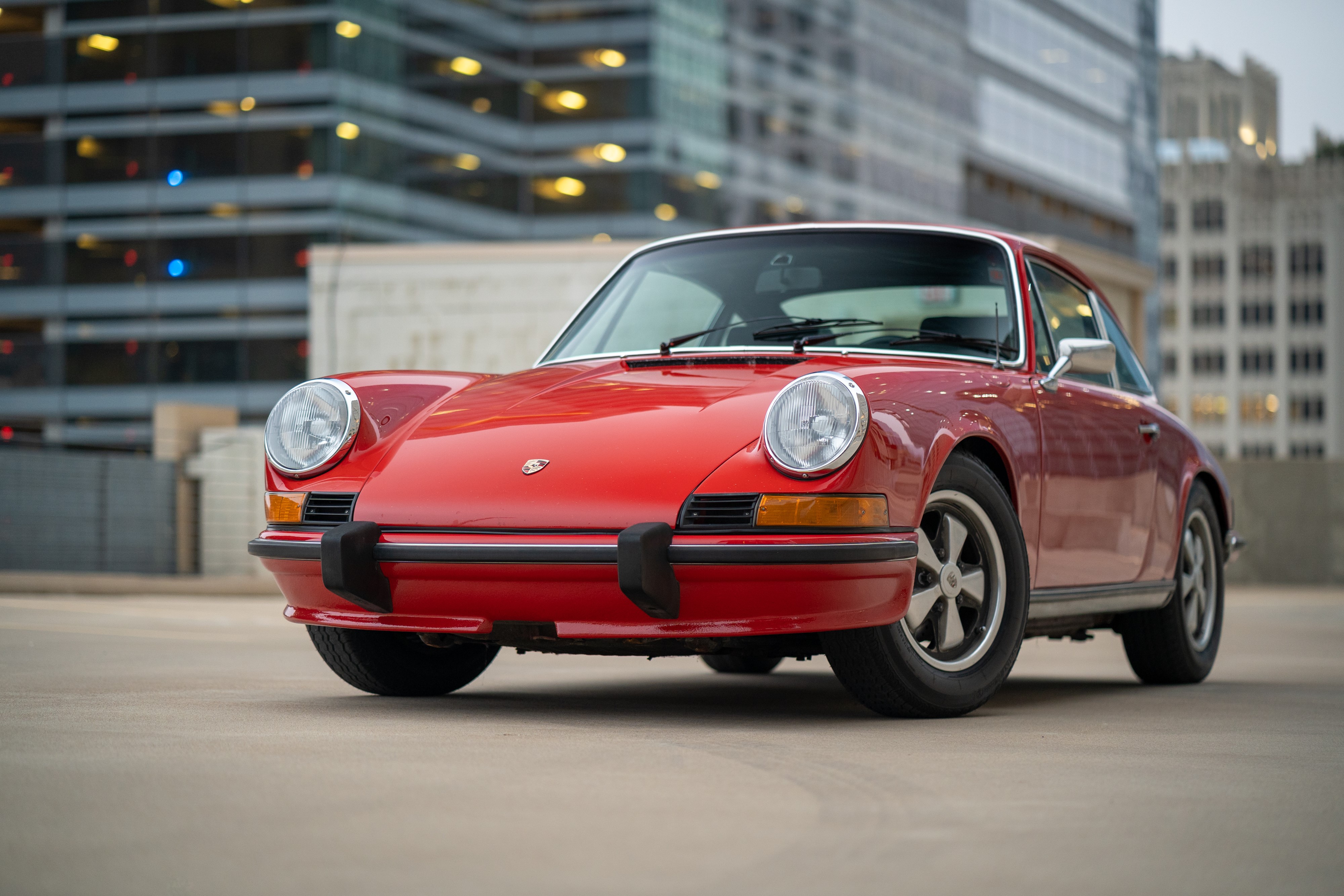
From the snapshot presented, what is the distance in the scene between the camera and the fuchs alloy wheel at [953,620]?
443 centimetres

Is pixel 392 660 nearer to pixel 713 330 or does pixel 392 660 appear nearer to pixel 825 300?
pixel 713 330

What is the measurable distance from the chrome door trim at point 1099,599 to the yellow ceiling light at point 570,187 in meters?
40.6

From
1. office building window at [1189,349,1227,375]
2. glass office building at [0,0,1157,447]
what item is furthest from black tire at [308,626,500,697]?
office building window at [1189,349,1227,375]

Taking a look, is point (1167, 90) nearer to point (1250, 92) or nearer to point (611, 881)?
point (1250, 92)

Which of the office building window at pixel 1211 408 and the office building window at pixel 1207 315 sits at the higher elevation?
the office building window at pixel 1207 315

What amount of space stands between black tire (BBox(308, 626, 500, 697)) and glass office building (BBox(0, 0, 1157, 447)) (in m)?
35.4

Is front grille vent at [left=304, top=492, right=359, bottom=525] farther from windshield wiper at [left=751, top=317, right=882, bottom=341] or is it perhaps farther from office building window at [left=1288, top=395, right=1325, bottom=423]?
office building window at [left=1288, top=395, right=1325, bottom=423]

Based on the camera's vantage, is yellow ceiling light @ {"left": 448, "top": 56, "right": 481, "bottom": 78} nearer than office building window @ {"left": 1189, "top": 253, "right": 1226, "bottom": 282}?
Yes

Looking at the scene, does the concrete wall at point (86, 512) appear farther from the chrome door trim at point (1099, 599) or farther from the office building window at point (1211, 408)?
the office building window at point (1211, 408)

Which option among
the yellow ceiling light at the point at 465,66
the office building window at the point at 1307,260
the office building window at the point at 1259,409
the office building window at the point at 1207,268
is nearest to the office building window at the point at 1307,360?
the office building window at the point at 1259,409

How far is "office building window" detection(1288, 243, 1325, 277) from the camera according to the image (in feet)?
387

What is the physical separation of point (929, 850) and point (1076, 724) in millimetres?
2132

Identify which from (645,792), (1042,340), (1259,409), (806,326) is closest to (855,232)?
(806,326)

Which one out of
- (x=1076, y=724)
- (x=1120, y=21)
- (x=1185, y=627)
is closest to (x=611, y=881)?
(x=1076, y=724)
